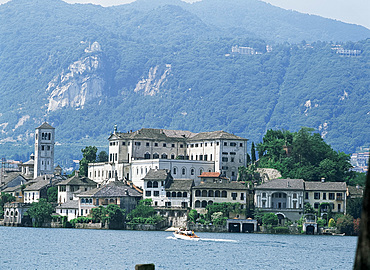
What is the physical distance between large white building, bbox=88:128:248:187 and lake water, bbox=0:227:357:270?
36.0 metres

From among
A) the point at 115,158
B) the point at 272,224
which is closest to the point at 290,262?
the point at 272,224

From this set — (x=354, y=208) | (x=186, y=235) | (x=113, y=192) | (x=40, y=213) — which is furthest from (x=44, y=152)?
(x=186, y=235)

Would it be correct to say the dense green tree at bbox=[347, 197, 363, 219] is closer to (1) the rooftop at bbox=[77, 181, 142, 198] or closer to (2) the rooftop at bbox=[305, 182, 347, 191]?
(2) the rooftop at bbox=[305, 182, 347, 191]

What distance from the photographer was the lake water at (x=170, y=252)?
63.2 meters

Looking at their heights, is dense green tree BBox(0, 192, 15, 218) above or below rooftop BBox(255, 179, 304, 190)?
below

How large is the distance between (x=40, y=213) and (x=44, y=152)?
44675 mm

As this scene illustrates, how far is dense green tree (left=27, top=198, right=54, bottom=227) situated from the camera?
12962 cm

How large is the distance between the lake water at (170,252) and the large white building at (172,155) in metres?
36.0

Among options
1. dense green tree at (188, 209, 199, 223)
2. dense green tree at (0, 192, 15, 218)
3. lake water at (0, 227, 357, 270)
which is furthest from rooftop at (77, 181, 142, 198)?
lake water at (0, 227, 357, 270)

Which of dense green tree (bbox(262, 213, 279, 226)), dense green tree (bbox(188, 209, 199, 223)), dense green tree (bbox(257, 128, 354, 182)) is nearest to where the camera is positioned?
dense green tree (bbox(262, 213, 279, 226))

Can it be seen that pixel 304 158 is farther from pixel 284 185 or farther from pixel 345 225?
pixel 345 225

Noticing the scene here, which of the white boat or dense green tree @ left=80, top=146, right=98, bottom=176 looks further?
dense green tree @ left=80, top=146, right=98, bottom=176

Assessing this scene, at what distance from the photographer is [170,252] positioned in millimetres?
75375

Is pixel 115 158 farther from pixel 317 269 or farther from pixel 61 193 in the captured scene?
pixel 317 269
